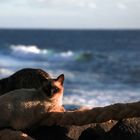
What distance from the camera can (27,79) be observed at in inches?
A: 171

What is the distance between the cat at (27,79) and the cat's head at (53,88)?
309mm

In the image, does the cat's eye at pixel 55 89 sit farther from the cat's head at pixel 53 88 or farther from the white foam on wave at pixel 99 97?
→ the white foam on wave at pixel 99 97

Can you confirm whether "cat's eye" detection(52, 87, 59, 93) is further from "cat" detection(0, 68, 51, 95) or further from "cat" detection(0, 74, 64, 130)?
"cat" detection(0, 68, 51, 95)

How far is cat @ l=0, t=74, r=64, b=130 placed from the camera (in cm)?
373

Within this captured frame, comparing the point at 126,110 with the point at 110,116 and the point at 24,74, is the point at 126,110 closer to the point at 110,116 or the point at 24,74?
the point at 110,116

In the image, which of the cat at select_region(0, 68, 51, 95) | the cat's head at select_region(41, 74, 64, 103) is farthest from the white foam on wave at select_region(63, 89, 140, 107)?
the cat's head at select_region(41, 74, 64, 103)

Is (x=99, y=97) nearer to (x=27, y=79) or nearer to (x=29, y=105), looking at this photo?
(x=27, y=79)

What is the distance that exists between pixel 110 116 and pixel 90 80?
1078 inches

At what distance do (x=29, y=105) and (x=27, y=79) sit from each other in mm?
564

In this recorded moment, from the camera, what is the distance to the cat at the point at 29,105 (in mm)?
3734

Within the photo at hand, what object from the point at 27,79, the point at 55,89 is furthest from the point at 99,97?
the point at 55,89

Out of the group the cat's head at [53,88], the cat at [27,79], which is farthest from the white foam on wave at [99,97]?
the cat's head at [53,88]

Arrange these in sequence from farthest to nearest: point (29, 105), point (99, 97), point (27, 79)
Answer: point (99, 97) → point (27, 79) → point (29, 105)

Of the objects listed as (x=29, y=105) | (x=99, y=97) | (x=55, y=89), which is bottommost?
(x=99, y=97)
